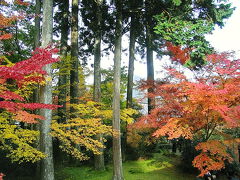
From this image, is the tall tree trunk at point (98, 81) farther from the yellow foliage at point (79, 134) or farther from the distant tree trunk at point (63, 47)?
the yellow foliage at point (79, 134)

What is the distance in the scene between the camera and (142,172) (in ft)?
35.2

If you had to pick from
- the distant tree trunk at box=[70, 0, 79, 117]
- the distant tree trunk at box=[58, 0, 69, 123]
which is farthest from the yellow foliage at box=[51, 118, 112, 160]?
the distant tree trunk at box=[58, 0, 69, 123]

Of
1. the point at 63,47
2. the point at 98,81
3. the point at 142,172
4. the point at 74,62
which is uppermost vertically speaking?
the point at 63,47

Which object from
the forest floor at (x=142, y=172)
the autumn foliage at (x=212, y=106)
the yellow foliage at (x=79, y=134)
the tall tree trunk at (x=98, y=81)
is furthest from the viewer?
the tall tree trunk at (x=98, y=81)

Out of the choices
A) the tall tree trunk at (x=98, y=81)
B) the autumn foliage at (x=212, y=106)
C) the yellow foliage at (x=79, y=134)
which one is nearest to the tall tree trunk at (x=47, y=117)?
the yellow foliage at (x=79, y=134)

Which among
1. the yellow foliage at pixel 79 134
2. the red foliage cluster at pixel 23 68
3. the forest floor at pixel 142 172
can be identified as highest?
the red foliage cluster at pixel 23 68

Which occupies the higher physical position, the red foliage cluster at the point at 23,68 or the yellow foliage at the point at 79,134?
the red foliage cluster at the point at 23,68

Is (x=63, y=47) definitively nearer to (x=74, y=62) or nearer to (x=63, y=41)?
(x=63, y=41)

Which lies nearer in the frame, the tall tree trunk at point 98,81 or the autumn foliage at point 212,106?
the autumn foliage at point 212,106

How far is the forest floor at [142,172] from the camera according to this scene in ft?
32.3

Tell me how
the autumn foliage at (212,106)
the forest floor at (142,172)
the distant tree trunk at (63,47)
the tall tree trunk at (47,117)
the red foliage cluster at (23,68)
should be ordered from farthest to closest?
the distant tree trunk at (63,47) < the forest floor at (142,172) < the tall tree trunk at (47,117) < the autumn foliage at (212,106) < the red foliage cluster at (23,68)

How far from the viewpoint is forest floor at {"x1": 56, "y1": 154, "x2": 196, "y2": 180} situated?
32.3ft

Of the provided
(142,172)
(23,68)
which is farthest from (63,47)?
(23,68)

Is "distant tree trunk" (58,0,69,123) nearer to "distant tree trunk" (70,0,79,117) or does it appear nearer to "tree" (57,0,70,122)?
"tree" (57,0,70,122)
